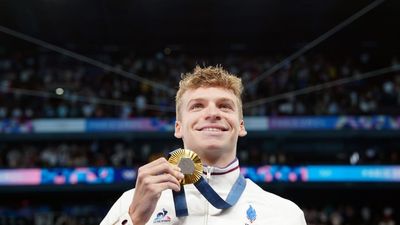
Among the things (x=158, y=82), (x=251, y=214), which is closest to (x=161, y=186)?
(x=251, y=214)

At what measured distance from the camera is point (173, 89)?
18047 millimetres

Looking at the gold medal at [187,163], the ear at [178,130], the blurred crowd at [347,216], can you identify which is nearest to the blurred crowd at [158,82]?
the blurred crowd at [347,216]

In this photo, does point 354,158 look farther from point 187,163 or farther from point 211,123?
point 187,163

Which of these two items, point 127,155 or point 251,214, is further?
point 127,155

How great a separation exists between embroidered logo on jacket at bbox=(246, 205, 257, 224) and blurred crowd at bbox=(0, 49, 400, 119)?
1536 centimetres

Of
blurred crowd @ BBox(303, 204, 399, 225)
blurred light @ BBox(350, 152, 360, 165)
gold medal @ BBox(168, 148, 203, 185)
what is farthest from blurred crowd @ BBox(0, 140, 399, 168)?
gold medal @ BBox(168, 148, 203, 185)

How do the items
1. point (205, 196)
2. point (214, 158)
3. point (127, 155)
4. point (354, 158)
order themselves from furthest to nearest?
point (127, 155), point (354, 158), point (214, 158), point (205, 196)

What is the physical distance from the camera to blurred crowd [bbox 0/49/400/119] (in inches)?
709

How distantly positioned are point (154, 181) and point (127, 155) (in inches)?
642

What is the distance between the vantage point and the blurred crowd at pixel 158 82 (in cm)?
1802

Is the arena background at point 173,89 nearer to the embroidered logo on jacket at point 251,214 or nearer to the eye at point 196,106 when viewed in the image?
the embroidered logo on jacket at point 251,214

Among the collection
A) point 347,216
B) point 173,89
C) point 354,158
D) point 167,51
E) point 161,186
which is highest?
point 167,51

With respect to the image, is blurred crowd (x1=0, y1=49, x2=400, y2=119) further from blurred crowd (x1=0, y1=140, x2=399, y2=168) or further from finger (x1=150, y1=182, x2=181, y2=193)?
finger (x1=150, y1=182, x2=181, y2=193)

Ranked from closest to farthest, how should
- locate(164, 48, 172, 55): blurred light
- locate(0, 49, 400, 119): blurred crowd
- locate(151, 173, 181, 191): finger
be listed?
locate(151, 173, 181, 191): finger → locate(0, 49, 400, 119): blurred crowd → locate(164, 48, 172, 55): blurred light
